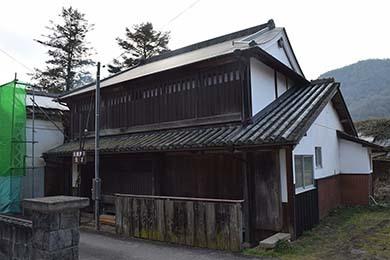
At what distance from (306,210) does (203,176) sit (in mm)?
3063

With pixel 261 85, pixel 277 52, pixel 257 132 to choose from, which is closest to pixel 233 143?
pixel 257 132

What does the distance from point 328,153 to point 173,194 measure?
19.0 ft

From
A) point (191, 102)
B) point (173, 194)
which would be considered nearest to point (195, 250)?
point (173, 194)

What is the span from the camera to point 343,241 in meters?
7.87

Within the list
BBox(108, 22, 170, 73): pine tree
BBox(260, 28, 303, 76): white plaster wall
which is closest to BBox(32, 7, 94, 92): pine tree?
BBox(108, 22, 170, 73): pine tree

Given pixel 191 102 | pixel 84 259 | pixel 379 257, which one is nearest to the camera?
pixel 379 257

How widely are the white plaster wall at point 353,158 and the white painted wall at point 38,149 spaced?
41.5 ft

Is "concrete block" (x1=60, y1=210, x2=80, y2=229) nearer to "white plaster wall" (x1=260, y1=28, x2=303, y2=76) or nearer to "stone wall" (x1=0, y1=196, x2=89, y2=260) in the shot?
"stone wall" (x1=0, y1=196, x2=89, y2=260)

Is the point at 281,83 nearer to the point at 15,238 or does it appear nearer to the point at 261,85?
the point at 261,85

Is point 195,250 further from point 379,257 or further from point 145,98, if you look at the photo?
point 145,98

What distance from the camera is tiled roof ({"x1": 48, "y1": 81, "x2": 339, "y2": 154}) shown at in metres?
7.78

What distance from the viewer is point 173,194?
34.8ft

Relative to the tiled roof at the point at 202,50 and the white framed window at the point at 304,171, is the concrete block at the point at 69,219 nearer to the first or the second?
the white framed window at the point at 304,171

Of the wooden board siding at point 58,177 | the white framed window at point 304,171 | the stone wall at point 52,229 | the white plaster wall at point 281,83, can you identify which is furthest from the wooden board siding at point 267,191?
the wooden board siding at point 58,177
